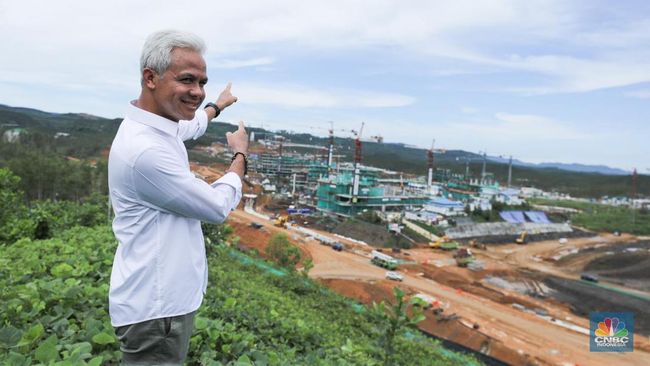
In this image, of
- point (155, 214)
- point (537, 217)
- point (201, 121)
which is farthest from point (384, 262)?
point (537, 217)

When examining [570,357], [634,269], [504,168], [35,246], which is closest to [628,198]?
[504,168]

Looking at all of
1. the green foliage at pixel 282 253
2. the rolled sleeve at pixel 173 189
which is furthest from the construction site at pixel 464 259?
the green foliage at pixel 282 253

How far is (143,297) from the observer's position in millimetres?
1298

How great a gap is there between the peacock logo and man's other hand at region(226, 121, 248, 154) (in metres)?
18.1

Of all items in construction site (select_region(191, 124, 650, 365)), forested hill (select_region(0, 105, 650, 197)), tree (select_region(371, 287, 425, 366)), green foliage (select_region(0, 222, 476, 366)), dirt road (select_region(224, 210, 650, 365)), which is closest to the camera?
green foliage (select_region(0, 222, 476, 366))

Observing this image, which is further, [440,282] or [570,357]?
[440,282]

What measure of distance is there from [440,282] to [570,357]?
332 inches

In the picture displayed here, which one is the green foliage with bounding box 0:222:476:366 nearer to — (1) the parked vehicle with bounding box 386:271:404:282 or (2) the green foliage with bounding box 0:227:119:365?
(2) the green foliage with bounding box 0:227:119:365

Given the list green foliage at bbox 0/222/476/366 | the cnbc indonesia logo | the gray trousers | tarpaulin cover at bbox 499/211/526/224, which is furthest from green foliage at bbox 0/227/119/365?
tarpaulin cover at bbox 499/211/526/224

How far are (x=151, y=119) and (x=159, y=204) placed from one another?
0.27 metres

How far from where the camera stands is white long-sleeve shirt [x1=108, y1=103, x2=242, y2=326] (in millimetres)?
1218

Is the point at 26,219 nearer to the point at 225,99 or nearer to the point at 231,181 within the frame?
the point at 225,99

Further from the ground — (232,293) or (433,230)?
(232,293)

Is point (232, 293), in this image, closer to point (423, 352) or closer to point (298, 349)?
point (298, 349)
